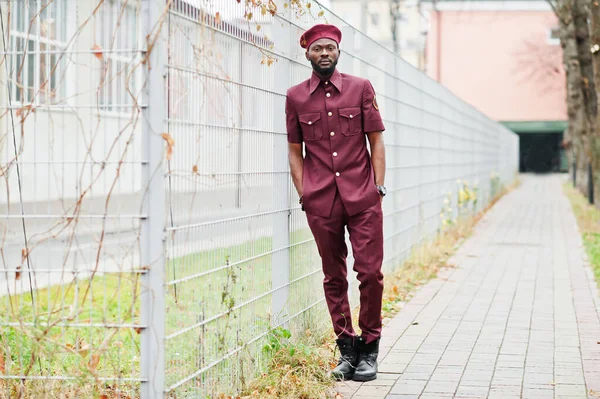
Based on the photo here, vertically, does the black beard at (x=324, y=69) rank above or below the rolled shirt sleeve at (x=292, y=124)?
above

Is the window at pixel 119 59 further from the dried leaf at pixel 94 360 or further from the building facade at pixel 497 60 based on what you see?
the building facade at pixel 497 60

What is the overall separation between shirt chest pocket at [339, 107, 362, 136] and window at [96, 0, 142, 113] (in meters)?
1.23

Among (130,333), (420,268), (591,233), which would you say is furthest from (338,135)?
(591,233)

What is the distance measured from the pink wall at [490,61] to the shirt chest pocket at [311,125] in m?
48.2

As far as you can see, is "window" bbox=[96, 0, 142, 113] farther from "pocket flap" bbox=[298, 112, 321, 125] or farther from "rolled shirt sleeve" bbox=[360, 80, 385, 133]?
"rolled shirt sleeve" bbox=[360, 80, 385, 133]

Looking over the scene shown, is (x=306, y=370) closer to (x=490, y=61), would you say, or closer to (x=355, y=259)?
(x=355, y=259)

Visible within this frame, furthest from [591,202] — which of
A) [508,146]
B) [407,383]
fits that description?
[407,383]

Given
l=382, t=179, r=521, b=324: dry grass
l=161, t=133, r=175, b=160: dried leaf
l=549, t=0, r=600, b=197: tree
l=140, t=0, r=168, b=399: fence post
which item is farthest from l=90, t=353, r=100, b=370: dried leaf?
l=549, t=0, r=600, b=197: tree

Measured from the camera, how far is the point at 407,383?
→ 568 cm

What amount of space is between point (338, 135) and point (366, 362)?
134cm

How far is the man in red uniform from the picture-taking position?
5434 mm

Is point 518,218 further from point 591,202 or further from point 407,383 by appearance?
point 407,383

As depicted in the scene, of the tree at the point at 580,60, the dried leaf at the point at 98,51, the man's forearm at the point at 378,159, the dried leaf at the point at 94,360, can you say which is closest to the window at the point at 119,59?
the dried leaf at the point at 98,51

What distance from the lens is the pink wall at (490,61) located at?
52625 millimetres
